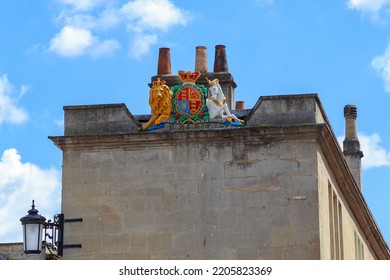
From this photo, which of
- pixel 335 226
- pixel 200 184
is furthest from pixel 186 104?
pixel 335 226

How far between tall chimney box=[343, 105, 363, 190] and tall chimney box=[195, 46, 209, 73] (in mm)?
17652

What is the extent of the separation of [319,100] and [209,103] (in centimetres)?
277

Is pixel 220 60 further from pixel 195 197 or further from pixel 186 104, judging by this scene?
pixel 195 197

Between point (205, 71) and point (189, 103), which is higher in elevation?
point (205, 71)

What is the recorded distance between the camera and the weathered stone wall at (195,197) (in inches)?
1153

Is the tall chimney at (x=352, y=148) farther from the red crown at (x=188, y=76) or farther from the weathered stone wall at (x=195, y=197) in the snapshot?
the weathered stone wall at (x=195, y=197)

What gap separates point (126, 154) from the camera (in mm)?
30531

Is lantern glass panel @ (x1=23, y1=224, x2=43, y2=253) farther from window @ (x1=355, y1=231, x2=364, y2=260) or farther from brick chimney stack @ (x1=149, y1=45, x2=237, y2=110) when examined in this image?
window @ (x1=355, y1=231, x2=364, y2=260)

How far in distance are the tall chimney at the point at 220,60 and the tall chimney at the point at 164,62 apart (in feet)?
4.21

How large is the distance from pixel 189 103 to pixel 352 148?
2141 cm

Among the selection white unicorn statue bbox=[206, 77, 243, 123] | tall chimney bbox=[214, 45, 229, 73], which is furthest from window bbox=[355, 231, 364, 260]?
white unicorn statue bbox=[206, 77, 243, 123]

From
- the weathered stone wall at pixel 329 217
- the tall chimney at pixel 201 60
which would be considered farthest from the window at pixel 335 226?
the tall chimney at pixel 201 60

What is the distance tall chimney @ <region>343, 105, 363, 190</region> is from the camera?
50.3m

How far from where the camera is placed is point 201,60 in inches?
1302
